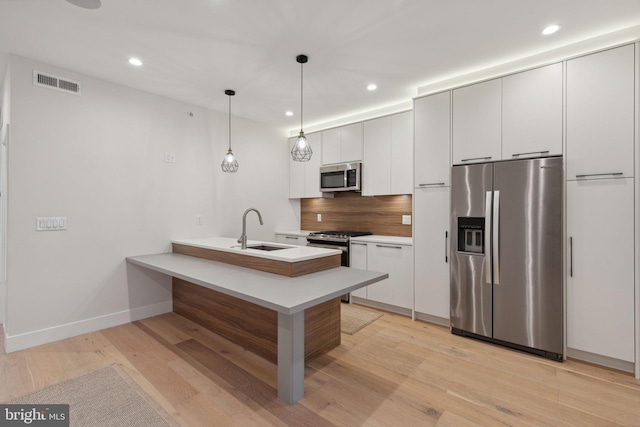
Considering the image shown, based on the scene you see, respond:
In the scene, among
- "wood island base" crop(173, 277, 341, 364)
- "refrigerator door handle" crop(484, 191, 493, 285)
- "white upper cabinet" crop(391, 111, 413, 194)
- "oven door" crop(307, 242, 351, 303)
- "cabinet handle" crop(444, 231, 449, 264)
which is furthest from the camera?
"oven door" crop(307, 242, 351, 303)

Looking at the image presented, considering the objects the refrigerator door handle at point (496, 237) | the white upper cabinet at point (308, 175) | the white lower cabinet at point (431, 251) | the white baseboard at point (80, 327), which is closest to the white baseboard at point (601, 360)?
the refrigerator door handle at point (496, 237)

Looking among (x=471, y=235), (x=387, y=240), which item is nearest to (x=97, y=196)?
(x=387, y=240)

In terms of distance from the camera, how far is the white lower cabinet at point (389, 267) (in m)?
3.50

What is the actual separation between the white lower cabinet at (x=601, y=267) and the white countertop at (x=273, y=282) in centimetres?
165

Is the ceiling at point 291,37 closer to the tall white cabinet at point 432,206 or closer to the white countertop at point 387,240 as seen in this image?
the tall white cabinet at point 432,206

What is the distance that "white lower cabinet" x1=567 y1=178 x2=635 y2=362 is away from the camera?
2.30m

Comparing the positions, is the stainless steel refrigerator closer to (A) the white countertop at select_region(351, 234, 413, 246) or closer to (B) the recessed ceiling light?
(A) the white countertop at select_region(351, 234, 413, 246)

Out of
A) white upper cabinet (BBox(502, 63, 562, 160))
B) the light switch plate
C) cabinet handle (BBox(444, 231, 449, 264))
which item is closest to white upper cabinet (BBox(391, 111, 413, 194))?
cabinet handle (BBox(444, 231, 449, 264))

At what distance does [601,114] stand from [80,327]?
16.9 feet

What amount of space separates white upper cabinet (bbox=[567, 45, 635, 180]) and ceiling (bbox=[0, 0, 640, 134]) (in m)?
0.25

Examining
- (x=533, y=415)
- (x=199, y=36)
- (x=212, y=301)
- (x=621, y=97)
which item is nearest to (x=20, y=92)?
(x=199, y=36)

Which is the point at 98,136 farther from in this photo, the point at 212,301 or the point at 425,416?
the point at 425,416

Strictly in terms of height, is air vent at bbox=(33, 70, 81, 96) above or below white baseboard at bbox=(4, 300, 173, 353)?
above

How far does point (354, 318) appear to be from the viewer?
3498mm
